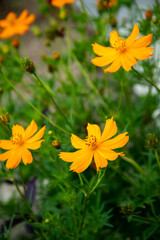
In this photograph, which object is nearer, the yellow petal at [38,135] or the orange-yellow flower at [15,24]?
the yellow petal at [38,135]

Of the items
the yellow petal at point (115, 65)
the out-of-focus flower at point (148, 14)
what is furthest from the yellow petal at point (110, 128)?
the out-of-focus flower at point (148, 14)

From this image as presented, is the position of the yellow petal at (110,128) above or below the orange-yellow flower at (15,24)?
below

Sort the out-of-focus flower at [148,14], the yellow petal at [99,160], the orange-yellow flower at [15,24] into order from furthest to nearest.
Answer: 1. the orange-yellow flower at [15,24]
2. the out-of-focus flower at [148,14]
3. the yellow petal at [99,160]

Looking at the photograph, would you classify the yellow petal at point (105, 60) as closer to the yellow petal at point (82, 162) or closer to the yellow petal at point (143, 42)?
the yellow petal at point (143, 42)

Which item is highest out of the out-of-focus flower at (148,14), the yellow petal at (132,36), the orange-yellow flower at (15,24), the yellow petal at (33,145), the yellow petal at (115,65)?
the orange-yellow flower at (15,24)

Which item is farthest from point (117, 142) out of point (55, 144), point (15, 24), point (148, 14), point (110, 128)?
point (15, 24)
